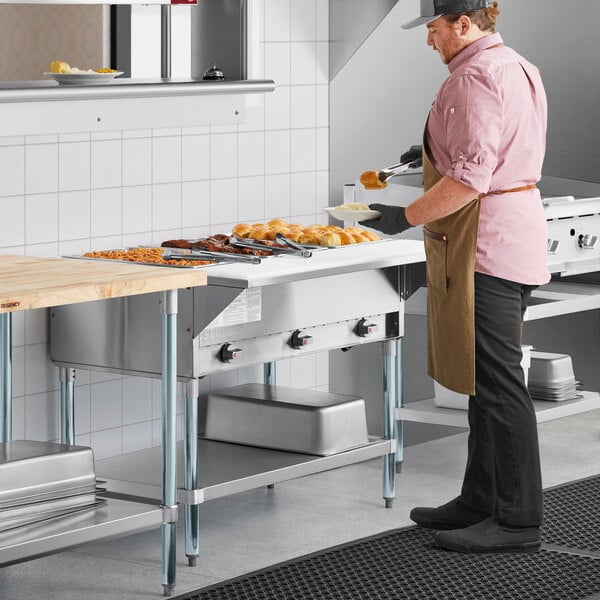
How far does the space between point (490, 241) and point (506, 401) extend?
19.1 inches

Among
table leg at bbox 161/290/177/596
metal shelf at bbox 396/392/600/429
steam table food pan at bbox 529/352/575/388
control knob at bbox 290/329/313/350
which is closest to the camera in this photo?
table leg at bbox 161/290/177/596

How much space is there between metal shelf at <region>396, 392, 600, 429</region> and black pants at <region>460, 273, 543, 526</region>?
1.07 m

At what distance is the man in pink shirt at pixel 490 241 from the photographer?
4.34m

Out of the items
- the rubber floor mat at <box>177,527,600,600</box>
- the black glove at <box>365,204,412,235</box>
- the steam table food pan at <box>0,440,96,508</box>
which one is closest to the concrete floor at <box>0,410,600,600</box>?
the rubber floor mat at <box>177,527,600,600</box>

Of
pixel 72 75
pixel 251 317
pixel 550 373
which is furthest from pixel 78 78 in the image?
pixel 550 373

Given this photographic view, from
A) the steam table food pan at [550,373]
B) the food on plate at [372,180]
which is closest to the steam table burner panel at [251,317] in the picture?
the food on plate at [372,180]

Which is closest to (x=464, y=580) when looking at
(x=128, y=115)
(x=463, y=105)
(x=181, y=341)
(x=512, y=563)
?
(x=512, y=563)

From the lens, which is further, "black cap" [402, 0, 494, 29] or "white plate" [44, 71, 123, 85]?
"white plate" [44, 71, 123, 85]

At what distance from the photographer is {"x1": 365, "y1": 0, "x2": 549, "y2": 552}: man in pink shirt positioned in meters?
4.34

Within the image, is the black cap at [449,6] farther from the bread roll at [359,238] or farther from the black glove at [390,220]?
the bread roll at [359,238]

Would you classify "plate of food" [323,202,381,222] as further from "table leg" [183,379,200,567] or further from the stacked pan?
the stacked pan

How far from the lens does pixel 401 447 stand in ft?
18.6

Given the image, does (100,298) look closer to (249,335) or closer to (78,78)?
(249,335)

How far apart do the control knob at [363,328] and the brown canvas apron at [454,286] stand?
0.54 meters
